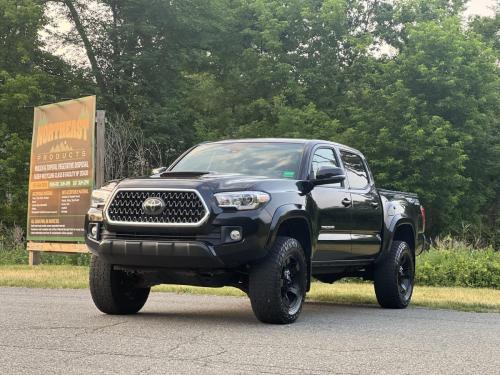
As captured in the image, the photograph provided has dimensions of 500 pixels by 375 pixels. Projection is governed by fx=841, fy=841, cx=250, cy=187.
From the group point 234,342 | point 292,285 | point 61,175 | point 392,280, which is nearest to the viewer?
point 234,342

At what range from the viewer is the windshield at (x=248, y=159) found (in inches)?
363

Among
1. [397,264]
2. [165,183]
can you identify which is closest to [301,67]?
[397,264]

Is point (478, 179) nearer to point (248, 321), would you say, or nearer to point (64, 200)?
point (64, 200)

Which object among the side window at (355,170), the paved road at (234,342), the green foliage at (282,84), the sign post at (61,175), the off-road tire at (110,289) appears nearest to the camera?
the paved road at (234,342)

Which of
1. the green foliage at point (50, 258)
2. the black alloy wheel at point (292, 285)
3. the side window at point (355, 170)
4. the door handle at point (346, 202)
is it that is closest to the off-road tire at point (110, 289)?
the black alloy wheel at point (292, 285)

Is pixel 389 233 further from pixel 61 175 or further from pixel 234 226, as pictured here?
pixel 61 175

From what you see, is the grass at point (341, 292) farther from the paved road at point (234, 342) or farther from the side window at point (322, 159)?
the side window at point (322, 159)

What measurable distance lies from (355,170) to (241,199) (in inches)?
125

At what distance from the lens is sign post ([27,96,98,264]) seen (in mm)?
18625

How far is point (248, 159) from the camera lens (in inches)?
372

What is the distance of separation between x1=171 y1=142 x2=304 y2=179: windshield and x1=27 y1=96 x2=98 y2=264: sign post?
895 cm

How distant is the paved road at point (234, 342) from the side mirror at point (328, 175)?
149 centimetres

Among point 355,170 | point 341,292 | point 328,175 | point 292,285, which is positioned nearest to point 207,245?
point 292,285

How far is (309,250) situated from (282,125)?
104ft
